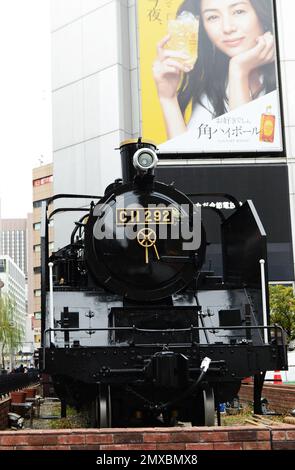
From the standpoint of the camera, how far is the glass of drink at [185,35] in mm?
28422

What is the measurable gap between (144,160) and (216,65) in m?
21.4

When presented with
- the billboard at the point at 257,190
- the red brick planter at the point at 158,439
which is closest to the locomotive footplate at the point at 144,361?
the red brick planter at the point at 158,439

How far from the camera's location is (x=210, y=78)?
28.2 m

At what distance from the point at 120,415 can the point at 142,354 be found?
0.80 m

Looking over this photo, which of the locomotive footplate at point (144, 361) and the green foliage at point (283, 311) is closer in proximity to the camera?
the locomotive footplate at point (144, 361)

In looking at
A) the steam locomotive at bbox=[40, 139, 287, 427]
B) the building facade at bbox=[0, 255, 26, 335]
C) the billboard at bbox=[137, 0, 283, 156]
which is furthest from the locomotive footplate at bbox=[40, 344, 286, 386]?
the building facade at bbox=[0, 255, 26, 335]

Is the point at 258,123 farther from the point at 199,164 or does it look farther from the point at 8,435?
the point at 8,435

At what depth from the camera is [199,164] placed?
28234 millimetres

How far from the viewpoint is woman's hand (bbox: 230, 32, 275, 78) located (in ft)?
93.6

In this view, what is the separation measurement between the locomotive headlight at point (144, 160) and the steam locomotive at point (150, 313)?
15mm

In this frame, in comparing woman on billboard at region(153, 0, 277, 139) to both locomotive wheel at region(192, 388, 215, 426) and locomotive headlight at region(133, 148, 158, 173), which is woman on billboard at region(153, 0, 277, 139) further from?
locomotive wheel at region(192, 388, 215, 426)

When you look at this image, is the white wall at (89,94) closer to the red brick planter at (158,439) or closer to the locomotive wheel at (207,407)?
the locomotive wheel at (207,407)

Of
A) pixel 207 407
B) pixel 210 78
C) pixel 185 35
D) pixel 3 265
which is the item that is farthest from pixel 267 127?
pixel 3 265

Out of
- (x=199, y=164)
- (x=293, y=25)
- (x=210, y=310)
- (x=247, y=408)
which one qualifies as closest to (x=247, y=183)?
(x=199, y=164)
